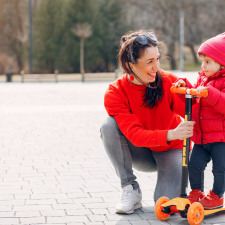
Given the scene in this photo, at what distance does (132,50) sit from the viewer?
370 centimetres

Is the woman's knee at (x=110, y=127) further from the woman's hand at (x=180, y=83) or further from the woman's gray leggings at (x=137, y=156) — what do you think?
the woman's hand at (x=180, y=83)

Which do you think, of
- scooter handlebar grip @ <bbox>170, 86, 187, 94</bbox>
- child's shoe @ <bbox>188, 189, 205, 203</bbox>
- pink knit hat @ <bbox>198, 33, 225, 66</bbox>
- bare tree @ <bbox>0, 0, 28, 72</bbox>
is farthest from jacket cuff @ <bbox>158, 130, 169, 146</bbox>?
bare tree @ <bbox>0, 0, 28, 72</bbox>

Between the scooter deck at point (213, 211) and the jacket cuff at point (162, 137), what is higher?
the jacket cuff at point (162, 137)

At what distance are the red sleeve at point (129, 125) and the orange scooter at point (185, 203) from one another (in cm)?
18

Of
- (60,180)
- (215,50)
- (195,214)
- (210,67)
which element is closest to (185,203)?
(195,214)

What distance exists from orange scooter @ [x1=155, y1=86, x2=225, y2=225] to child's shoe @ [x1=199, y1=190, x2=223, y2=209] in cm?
8

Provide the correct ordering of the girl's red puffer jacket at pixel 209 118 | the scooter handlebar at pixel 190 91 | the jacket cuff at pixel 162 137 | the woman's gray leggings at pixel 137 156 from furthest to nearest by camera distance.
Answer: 1. the woman's gray leggings at pixel 137 156
2. the girl's red puffer jacket at pixel 209 118
3. the jacket cuff at pixel 162 137
4. the scooter handlebar at pixel 190 91

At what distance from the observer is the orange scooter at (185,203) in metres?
3.43

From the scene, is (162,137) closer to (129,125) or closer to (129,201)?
(129,125)

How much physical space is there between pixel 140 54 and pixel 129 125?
0.50 m

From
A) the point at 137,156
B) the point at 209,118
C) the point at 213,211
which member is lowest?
the point at 213,211

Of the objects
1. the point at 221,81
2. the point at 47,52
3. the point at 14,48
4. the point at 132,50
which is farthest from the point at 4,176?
the point at 14,48

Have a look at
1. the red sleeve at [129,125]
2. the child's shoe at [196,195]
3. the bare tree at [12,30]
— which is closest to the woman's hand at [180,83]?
the red sleeve at [129,125]

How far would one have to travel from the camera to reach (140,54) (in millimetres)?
3707
